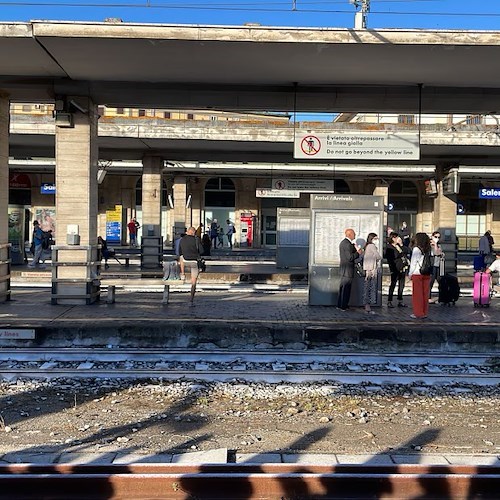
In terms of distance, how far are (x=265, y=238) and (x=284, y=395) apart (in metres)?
35.7

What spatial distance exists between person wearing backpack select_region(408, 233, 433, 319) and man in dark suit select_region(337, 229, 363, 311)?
1.18 metres

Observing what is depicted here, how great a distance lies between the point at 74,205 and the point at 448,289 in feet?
27.2

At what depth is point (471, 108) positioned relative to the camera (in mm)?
13812

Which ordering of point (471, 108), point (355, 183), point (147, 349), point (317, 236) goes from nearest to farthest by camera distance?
1. point (147, 349)
2. point (317, 236)
3. point (471, 108)
4. point (355, 183)

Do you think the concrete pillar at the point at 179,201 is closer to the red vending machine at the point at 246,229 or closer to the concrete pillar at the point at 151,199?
the concrete pillar at the point at 151,199

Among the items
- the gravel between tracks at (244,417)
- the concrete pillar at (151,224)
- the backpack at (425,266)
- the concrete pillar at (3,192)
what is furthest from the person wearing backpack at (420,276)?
the concrete pillar at (151,224)

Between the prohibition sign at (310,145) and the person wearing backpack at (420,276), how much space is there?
275cm

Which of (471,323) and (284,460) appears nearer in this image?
(284,460)

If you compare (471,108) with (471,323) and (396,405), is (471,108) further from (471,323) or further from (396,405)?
(396,405)

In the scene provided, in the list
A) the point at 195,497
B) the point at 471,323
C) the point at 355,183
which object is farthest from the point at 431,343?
the point at 355,183

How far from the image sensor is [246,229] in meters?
41.8

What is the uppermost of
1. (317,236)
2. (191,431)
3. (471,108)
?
(471,108)

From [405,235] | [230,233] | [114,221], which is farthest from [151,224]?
[114,221]

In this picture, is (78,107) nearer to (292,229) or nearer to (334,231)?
(334,231)
